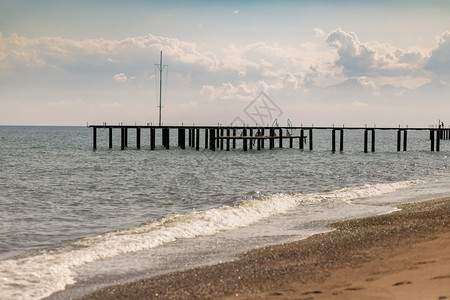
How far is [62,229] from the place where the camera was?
12.6 meters

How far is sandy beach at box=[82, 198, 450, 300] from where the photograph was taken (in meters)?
5.66

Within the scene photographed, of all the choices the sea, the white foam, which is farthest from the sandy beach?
the white foam

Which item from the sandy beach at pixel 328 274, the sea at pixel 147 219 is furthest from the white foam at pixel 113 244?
the sandy beach at pixel 328 274

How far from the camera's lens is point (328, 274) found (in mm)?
6414

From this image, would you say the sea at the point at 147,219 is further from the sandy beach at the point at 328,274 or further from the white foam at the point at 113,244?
the sandy beach at the point at 328,274

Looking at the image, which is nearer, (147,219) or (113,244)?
(113,244)

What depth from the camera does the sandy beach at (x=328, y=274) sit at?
5.66 meters

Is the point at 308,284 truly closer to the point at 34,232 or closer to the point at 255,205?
the point at 34,232

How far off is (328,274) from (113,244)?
16.5 feet

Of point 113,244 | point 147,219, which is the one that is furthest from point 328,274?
point 147,219

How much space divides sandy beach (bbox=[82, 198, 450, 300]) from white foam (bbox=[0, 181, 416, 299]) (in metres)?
1.24

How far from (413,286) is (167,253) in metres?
4.95

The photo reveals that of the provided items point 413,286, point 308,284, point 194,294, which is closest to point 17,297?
point 194,294

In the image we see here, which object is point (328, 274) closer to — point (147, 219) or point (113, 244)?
point (113, 244)
